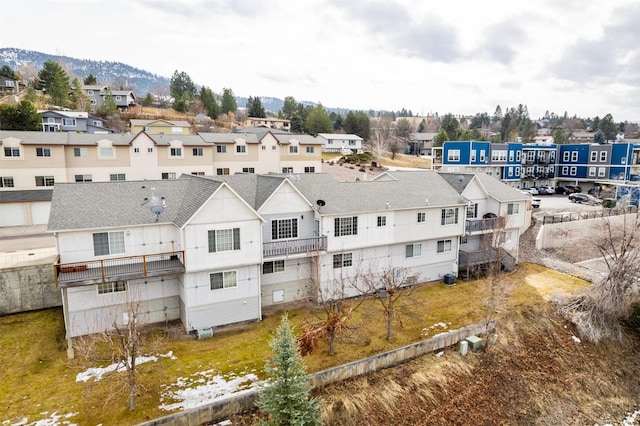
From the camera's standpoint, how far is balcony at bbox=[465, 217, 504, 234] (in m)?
36.3

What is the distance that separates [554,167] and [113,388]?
91.0 meters

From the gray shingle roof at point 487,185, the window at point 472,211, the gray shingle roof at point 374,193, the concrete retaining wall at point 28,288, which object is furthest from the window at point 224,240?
the window at point 472,211

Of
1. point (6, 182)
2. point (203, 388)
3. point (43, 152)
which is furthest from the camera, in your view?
point (43, 152)

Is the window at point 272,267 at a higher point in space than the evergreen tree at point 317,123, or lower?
lower

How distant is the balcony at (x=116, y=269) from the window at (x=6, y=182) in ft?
88.3

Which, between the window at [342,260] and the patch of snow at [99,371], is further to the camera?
the window at [342,260]

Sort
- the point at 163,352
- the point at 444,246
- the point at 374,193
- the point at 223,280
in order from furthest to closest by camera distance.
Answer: the point at 444,246 → the point at 374,193 → the point at 223,280 → the point at 163,352

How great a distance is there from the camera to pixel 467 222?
36.3 meters

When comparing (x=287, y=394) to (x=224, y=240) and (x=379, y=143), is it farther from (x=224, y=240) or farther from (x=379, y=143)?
(x=379, y=143)

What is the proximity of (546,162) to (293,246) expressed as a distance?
2986 inches

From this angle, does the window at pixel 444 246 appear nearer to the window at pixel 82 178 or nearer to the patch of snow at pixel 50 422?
the patch of snow at pixel 50 422

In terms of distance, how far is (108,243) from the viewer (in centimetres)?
2417

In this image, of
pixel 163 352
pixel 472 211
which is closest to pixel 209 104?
pixel 472 211

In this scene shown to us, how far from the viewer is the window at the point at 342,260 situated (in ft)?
99.1
